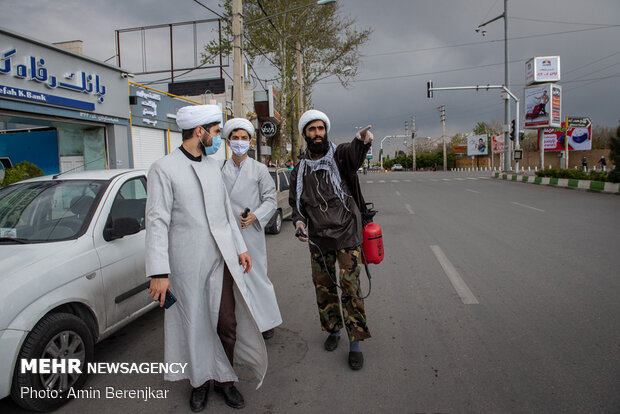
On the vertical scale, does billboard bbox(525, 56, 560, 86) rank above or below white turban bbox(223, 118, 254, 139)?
above

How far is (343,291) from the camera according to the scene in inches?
127

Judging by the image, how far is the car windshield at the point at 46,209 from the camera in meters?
3.18

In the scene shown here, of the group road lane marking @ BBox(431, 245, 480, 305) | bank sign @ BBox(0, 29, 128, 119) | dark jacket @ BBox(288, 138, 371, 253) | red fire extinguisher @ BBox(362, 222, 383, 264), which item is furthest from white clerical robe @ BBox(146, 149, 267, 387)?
bank sign @ BBox(0, 29, 128, 119)

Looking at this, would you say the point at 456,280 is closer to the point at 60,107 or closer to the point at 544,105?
the point at 60,107

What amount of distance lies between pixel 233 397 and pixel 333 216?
144 centimetres

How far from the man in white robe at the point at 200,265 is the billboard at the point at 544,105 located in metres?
36.0

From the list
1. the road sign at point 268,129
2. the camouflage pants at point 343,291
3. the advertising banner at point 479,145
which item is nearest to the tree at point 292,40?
the road sign at point 268,129

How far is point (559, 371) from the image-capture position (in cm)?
292

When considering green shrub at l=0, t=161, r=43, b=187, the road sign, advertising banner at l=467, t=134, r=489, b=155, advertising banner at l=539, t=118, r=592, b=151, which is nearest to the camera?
green shrub at l=0, t=161, r=43, b=187

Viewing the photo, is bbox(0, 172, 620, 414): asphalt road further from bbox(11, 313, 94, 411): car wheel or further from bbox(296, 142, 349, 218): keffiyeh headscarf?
bbox(296, 142, 349, 218): keffiyeh headscarf

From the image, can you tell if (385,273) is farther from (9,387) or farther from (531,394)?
(9,387)

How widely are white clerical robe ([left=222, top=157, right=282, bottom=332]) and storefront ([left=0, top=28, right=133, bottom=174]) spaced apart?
16.9ft

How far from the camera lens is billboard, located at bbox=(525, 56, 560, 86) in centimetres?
3306

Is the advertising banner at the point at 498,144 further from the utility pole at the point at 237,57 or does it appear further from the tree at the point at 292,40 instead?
the utility pole at the point at 237,57
